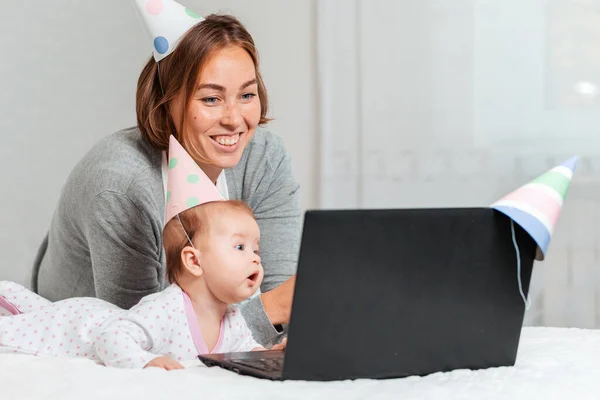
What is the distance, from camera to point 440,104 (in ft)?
8.23

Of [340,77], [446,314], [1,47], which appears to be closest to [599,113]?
[340,77]

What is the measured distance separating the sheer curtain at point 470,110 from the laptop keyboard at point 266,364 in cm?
161

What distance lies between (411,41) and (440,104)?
223mm

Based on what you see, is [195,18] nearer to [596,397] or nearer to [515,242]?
[515,242]

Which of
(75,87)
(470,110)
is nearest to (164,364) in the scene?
(470,110)

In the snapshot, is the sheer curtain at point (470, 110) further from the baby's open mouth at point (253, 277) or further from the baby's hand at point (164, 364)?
the baby's hand at point (164, 364)

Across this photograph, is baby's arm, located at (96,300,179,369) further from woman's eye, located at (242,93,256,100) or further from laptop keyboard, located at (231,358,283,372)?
woman's eye, located at (242,93,256,100)

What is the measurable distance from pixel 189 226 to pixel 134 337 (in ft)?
0.72

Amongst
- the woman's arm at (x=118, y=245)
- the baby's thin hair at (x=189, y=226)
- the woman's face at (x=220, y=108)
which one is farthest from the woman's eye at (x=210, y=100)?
the baby's thin hair at (x=189, y=226)

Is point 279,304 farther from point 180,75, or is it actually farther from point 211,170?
point 180,75

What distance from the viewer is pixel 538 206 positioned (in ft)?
2.88

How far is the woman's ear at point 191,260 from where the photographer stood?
1168 millimetres

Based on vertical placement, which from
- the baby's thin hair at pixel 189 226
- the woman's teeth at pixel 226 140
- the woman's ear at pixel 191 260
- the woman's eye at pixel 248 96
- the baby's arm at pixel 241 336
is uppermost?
the woman's eye at pixel 248 96

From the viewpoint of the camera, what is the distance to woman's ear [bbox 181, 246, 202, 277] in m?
1.17
